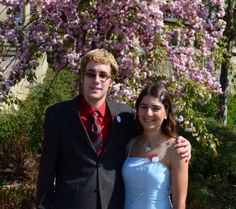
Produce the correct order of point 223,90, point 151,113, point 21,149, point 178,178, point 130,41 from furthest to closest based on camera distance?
point 223,90, point 21,149, point 130,41, point 151,113, point 178,178

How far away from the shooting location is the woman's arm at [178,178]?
2777mm

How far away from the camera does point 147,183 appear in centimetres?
281

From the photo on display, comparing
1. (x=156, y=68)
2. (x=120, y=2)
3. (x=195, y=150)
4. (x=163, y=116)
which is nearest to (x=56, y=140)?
(x=163, y=116)

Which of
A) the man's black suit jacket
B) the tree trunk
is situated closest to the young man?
the man's black suit jacket

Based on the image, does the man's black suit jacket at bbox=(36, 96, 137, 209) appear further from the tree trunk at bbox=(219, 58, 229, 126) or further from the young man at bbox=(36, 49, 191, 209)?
the tree trunk at bbox=(219, 58, 229, 126)

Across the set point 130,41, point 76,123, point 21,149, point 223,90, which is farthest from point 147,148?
point 223,90

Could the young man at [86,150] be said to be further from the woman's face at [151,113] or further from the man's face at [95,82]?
the woman's face at [151,113]

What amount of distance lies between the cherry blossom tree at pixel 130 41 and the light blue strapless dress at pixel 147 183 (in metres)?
1.51

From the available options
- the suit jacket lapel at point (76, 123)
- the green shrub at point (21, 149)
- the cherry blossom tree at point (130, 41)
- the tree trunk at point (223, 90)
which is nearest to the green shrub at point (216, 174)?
the tree trunk at point (223, 90)

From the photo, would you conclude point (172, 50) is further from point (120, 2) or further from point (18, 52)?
point (18, 52)

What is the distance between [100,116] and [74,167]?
1.04ft

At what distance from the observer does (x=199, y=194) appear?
21.1 feet

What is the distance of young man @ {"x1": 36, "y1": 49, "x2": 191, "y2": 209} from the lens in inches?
110

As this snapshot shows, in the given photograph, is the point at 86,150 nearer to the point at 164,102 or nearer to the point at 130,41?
the point at 164,102
